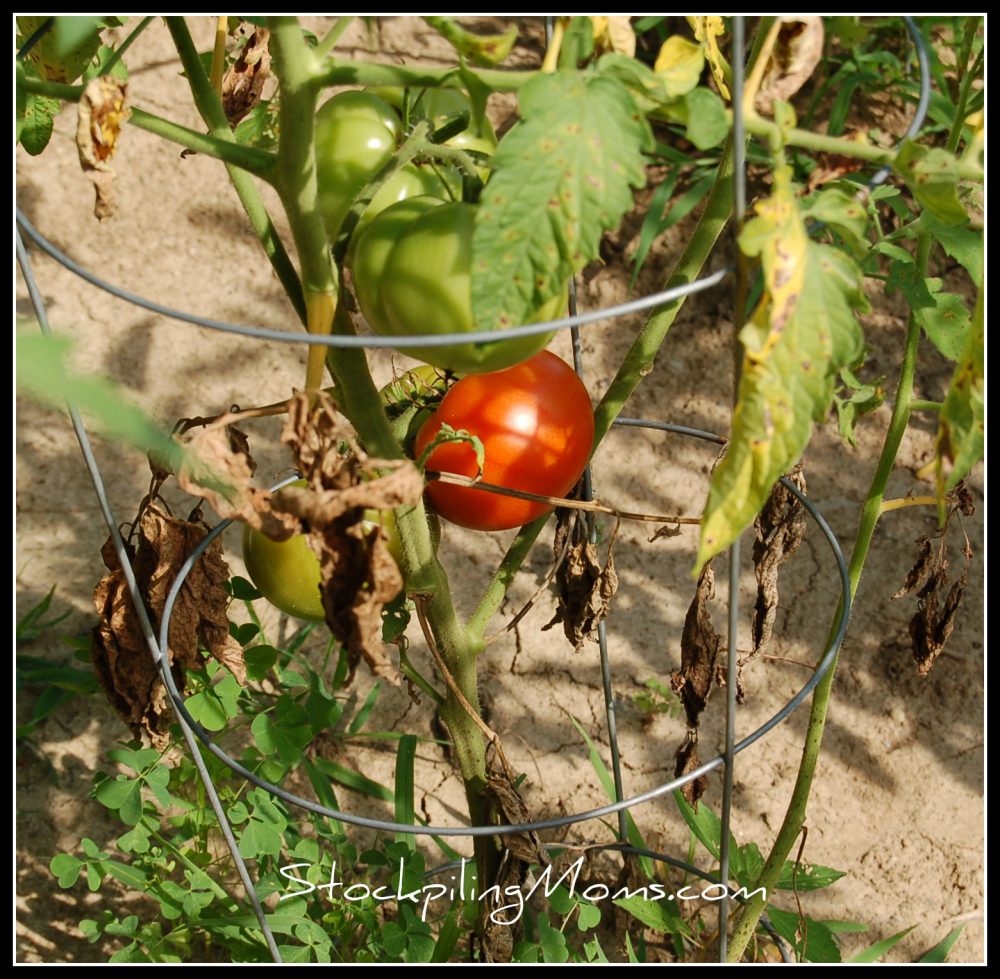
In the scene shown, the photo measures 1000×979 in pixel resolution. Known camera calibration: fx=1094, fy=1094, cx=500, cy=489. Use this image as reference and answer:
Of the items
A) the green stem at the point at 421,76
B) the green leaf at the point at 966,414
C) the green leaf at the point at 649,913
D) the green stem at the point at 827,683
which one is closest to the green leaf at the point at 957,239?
the green stem at the point at 827,683

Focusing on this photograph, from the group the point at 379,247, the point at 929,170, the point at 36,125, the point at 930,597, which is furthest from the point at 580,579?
the point at 36,125

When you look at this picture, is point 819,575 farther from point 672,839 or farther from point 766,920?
point 766,920

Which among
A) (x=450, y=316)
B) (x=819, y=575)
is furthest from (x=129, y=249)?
(x=450, y=316)

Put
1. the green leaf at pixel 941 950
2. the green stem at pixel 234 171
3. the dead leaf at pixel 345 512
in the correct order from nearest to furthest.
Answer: the dead leaf at pixel 345 512, the green stem at pixel 234 171, the green leaf at pixel 941 950

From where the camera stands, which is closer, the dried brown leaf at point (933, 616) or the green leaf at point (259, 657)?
the dried brown leaf at point (933, 616)

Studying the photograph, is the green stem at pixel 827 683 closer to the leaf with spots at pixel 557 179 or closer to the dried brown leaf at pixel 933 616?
the dried brown leaf at pixel 933 616

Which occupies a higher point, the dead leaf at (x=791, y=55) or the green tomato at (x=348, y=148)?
the dead leaf at (x=791, y=55)
